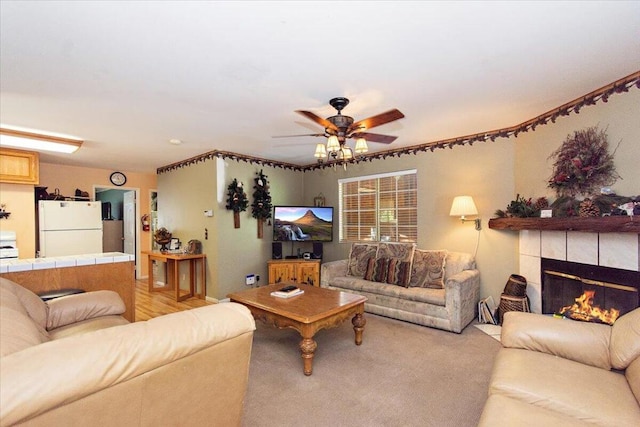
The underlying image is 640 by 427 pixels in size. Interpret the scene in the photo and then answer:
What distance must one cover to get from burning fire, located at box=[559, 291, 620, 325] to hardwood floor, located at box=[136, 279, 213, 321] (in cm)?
441

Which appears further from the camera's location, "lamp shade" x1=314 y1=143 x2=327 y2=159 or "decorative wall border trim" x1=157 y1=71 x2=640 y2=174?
"lamp shade" x1=314 y1=143 x2=327 y2=159

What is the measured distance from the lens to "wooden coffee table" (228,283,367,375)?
2549 millimetres

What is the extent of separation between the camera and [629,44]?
1890mm

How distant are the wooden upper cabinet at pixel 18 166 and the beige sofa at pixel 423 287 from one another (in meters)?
4.30

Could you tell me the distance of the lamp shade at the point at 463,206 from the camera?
12.2ft

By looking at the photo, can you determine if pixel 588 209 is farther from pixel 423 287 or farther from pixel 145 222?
pixel 145 222

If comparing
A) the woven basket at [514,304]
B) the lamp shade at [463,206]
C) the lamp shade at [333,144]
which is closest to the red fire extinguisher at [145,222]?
the lamp shade at [333,144]

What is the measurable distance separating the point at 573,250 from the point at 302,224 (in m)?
3.54

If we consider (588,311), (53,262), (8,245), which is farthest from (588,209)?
(8,245)

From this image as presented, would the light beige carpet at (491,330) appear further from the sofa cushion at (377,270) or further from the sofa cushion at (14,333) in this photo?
the sofa cushion at (14,333)

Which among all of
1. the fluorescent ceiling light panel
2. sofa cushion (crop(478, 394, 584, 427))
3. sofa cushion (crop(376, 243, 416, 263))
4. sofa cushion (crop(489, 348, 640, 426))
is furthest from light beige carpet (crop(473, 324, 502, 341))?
the fluorescent ceiling light panel

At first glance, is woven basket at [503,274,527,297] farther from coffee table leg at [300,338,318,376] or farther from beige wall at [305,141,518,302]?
coffee table leg at [300,338,318,376]

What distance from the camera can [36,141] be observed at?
3656mm

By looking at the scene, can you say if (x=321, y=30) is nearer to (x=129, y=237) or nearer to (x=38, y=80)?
(x=38, y=80)
